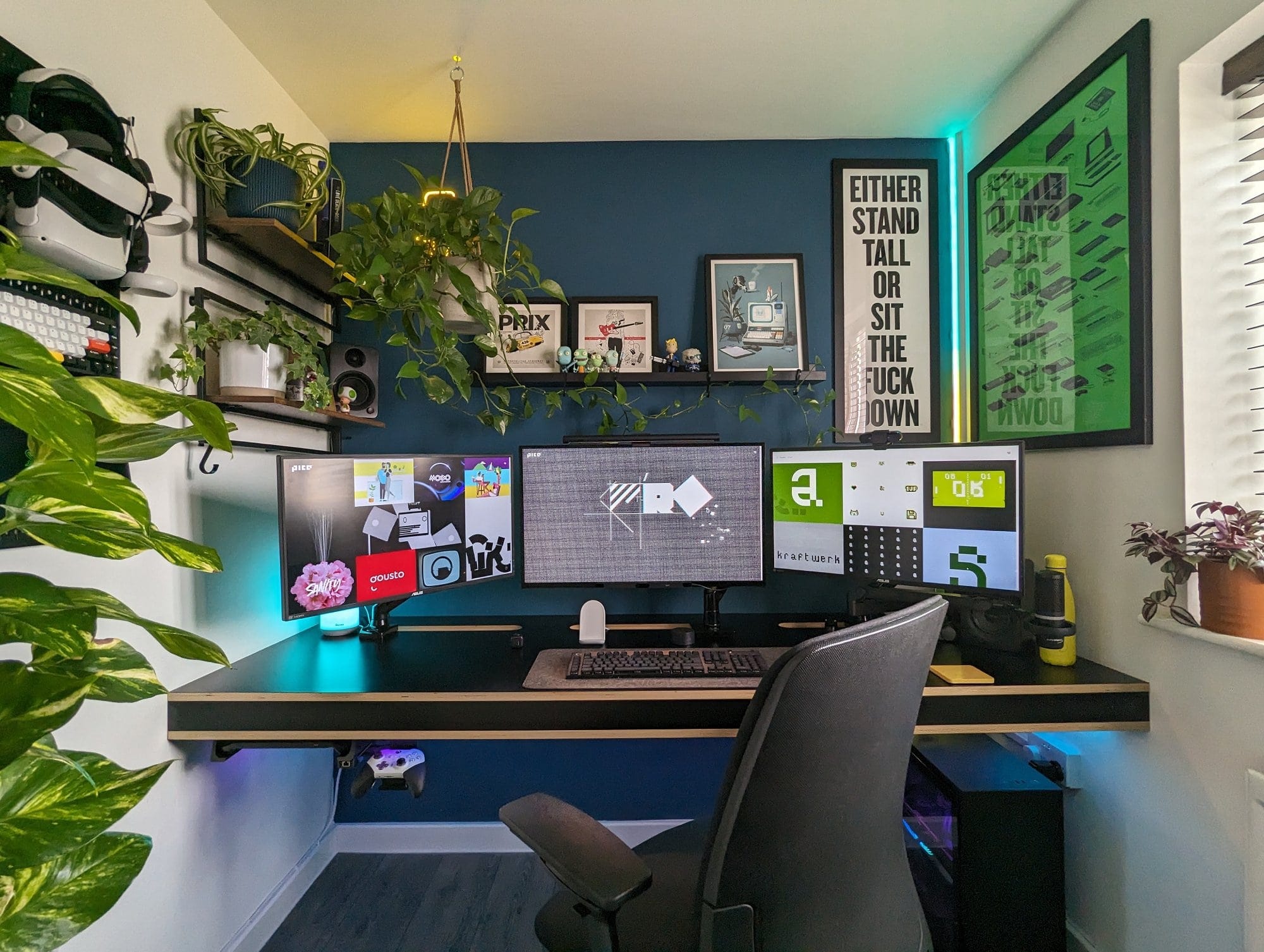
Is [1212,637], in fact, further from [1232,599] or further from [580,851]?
[580,851]

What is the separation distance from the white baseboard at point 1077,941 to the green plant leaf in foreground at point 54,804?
203cm

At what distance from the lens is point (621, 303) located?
2.03 metres

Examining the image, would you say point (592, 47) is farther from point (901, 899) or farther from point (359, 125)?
point (901, 899)

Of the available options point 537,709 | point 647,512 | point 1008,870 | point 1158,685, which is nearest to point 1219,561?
point 1158,685

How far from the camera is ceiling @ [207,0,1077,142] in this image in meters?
1.49

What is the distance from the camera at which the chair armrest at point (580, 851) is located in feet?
2.63

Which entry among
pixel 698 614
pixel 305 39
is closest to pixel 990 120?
pixel 698 614

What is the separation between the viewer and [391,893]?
5.90 feet

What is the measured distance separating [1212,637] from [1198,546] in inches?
6.8

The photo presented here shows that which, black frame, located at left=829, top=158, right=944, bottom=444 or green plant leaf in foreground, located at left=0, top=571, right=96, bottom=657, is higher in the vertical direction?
black frame, located at left=829, top=158, right=944, bottom=444

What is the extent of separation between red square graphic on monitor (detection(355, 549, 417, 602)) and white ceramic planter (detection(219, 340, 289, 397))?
477 millimetres

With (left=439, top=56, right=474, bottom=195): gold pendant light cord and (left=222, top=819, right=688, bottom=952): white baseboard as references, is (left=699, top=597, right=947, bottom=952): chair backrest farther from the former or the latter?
(left=439, top=56, right=474, bottom=195): gold pendant light cord

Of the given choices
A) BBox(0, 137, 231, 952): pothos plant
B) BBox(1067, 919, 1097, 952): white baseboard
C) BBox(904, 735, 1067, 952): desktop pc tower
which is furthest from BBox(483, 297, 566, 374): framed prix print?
BBox(1067, 919, 1097, 952): white baseboard

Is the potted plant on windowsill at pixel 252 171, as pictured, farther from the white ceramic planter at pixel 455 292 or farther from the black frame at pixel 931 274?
the black frame at pixel 931 274
